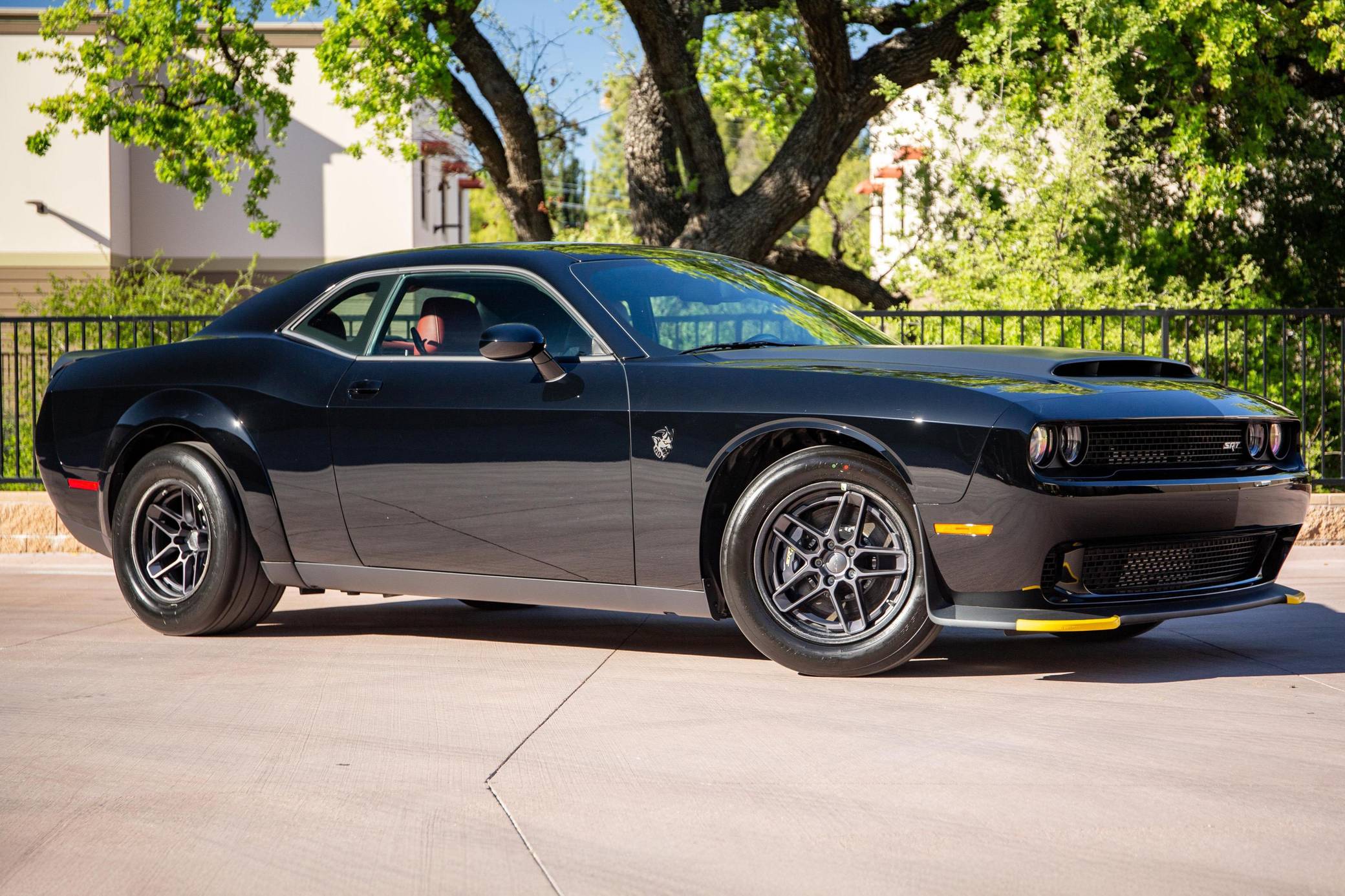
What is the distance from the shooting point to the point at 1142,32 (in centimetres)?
1409

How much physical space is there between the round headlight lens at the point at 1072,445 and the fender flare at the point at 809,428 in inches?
19.6

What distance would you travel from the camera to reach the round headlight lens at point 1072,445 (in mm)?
4965

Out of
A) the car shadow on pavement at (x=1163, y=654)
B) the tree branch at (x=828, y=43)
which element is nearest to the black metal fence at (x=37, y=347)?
the car shadow on pavement at (x=1163, y=654)

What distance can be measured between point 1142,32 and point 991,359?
9828 mm

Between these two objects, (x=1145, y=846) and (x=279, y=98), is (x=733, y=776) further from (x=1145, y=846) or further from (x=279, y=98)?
(x=279, y=98)

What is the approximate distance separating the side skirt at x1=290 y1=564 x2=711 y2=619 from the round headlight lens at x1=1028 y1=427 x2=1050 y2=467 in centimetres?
129

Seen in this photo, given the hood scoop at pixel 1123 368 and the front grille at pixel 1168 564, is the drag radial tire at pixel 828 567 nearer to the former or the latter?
the front grille at pixel 1168 564

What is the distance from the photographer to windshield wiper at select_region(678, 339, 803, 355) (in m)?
5.79

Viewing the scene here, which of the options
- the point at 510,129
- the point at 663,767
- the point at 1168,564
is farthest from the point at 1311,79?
the point at 663,767

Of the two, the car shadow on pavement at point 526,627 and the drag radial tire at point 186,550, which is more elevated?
the drag radial tire at point 186,550

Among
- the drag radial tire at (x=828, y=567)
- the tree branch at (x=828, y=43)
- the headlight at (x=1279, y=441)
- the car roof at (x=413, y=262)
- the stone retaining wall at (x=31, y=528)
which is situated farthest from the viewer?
the tree branch at (x=828, y=43)

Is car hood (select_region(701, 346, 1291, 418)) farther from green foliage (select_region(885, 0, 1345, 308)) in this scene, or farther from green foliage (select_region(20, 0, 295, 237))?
green foliage (select_region(20, 0, 295, 237))

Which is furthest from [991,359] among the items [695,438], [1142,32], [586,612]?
[1142,32]

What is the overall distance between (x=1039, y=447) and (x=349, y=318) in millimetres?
3129
